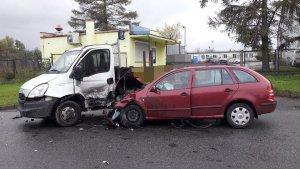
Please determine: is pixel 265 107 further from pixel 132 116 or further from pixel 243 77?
pixel 132 116

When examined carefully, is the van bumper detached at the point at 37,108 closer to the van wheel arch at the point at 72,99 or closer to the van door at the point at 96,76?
the van wheel arch at the point at 72,99

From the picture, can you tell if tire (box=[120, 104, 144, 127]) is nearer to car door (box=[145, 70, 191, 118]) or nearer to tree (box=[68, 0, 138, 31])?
car door (box=[145, 70, 191, 118])

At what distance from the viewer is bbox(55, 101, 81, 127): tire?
9.18 m

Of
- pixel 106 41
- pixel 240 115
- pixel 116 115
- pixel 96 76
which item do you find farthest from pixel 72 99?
pixel 106 41

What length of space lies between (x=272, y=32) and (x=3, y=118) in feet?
69.8

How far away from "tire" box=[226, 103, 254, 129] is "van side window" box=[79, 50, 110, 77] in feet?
12.2

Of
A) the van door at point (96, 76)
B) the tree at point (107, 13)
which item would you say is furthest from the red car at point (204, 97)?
the tree at point (107, 13)

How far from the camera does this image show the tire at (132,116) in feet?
29.0

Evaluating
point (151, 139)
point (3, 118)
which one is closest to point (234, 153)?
point (151, 139)

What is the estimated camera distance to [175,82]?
28.5 feet

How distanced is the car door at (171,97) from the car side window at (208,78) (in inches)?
8.8

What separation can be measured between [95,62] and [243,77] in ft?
13.4

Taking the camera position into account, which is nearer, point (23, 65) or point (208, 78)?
point (208, 78)

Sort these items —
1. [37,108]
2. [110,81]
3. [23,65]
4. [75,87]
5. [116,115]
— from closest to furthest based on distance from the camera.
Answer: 1. [37,108]
2. [116,115]
3. [75,87]
4. [110,81]
5. [23,65]
